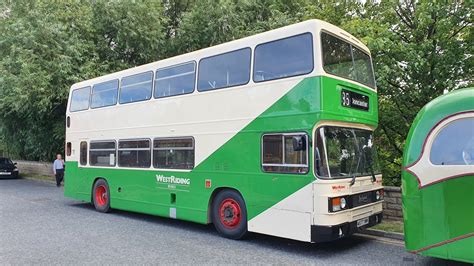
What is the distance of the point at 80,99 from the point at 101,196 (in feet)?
10.6

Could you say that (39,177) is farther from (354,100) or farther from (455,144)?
(455,144)

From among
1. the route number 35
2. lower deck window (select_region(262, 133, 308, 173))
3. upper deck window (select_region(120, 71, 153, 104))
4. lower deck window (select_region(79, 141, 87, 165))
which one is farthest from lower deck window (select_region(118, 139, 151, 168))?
the route number 35

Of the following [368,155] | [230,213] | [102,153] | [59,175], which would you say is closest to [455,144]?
[368,155]

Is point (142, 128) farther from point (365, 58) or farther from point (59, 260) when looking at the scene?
point (365, 58)

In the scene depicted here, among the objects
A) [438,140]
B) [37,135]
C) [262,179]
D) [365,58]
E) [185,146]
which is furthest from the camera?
[37,135]

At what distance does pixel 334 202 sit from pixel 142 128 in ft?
18.3

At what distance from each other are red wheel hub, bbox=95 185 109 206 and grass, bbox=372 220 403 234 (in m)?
7.51

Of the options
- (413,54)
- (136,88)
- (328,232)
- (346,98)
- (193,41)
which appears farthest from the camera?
(193,41)

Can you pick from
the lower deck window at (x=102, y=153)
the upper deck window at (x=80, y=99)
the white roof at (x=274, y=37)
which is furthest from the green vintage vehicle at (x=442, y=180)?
the upper deck window at (x=80, y=99)

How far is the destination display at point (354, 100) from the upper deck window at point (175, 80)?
11.4ft

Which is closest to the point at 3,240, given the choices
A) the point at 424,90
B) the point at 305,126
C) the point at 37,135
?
the point at 305,126

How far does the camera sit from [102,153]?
38.8 ft

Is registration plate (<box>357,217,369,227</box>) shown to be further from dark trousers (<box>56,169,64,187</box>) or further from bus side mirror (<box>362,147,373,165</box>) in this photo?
dark trousers (<box>56,169,64,187</box>)

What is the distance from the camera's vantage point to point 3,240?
8109 millimetres
